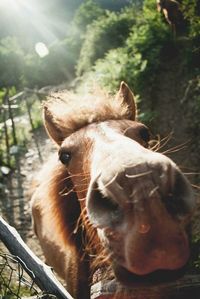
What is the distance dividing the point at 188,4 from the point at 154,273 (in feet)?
32.3

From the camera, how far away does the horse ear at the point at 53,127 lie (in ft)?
11.6

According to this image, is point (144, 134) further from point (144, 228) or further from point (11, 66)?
point (11, 66)

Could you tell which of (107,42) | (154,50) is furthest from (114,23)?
(154,50)

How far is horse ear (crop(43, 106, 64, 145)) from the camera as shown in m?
3.53

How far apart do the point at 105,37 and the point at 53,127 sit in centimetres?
1793

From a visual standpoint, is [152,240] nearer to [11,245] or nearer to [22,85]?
[11,245]

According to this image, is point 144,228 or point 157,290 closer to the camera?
point 144,228

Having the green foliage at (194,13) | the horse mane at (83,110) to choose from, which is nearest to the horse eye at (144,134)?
the horse mane at (83,110)

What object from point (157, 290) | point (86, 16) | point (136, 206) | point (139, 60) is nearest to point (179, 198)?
point (136, 206)

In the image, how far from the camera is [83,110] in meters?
3.34

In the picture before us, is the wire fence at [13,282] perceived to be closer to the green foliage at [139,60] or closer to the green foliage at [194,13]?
the green foliage at [139,60]

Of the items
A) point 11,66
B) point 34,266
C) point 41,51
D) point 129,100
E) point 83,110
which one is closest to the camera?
point 34,266

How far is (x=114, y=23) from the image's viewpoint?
21031 mm

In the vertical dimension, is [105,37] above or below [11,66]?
below
